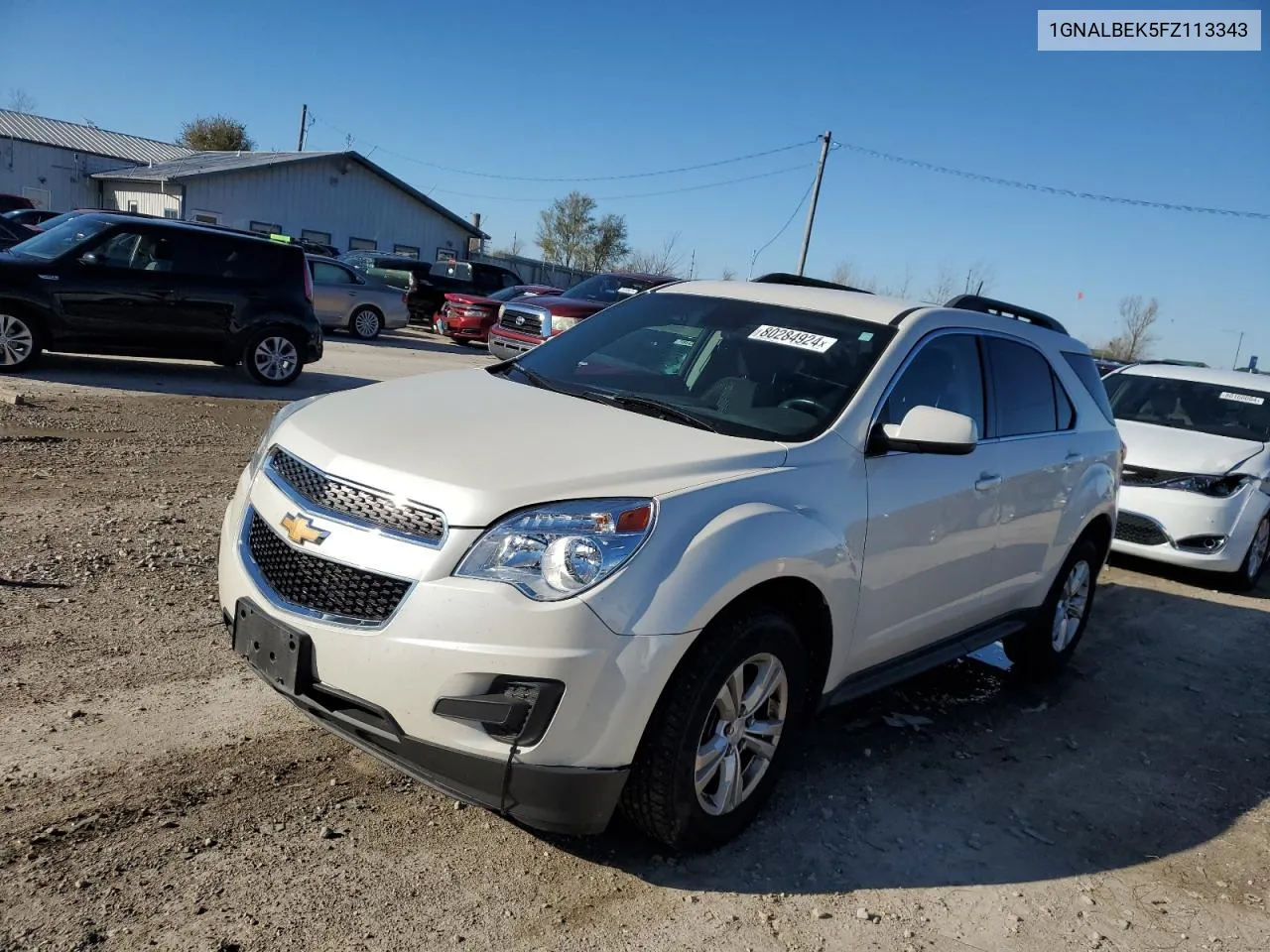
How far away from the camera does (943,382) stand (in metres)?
4.38

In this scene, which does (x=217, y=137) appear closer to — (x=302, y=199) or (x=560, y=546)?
(x=302, y=199)

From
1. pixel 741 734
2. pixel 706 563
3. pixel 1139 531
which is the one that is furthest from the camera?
pixel 1139 531

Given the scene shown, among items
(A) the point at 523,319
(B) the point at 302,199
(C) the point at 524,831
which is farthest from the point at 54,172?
(C) the point at 524,831

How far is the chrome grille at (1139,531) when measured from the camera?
818 cm

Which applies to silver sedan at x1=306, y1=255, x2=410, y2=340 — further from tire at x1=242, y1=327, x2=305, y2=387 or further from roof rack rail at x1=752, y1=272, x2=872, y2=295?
roof rack rail at x1=752, y1=272, x2=872, y2=295

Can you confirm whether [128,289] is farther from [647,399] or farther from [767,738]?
[767,738]

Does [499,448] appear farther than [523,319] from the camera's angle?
No

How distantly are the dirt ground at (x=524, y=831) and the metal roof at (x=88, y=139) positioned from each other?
45997 millimetres

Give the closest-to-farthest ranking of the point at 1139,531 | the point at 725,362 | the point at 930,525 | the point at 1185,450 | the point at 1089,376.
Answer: the point at 930,525 → the point at 725,362 → the point at 1089,376 → the point at 1139,531 → the point at 1185,450

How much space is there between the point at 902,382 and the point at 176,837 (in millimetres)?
2981

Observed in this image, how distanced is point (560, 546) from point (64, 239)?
1046 cm

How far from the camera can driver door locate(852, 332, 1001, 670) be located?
3.81 meters

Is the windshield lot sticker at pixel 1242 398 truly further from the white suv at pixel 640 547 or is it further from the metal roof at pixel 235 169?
the metal roof at pixel 235 169

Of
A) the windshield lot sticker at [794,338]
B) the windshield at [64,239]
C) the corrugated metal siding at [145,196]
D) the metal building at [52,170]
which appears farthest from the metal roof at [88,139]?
the windshield lot sticker at [794,338]
